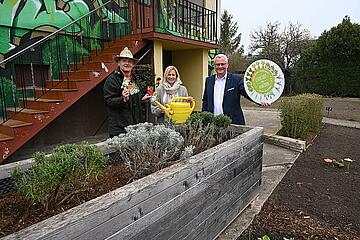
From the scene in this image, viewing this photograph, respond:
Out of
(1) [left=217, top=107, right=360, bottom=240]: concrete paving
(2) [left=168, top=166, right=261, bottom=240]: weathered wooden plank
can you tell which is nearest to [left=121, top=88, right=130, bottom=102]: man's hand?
(2) [left=168, top=166, right=261, bottom=240]: weathered wooden plank

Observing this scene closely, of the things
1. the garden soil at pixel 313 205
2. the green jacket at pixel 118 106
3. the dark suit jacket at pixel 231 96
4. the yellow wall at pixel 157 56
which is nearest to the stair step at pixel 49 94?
the green jacket at pixel 118 106

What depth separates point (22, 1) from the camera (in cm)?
534

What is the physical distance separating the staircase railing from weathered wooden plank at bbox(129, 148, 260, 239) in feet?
12.9

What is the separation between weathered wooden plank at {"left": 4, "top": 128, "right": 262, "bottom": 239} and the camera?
1.06m

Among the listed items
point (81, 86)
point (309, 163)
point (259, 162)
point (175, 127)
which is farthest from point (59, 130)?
point (309, 163)

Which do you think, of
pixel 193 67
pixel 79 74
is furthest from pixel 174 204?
pixel 193 67

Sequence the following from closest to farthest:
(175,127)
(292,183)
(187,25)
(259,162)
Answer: (175,127) → (259,162) → (292,183) → (187,25)

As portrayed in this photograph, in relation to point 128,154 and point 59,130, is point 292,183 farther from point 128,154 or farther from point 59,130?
point 59,130

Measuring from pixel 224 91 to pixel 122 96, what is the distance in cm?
127

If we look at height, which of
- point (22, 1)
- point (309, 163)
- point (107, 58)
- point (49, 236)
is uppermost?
point (22, 1)

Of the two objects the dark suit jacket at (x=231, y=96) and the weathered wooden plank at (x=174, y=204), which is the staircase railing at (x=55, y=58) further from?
the weathered wooden plank at (x=174, y=204)

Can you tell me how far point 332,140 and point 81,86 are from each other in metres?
5.87

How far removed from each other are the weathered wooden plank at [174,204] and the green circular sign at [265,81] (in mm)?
917

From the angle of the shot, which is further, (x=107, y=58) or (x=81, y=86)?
(x=107, y=58)
